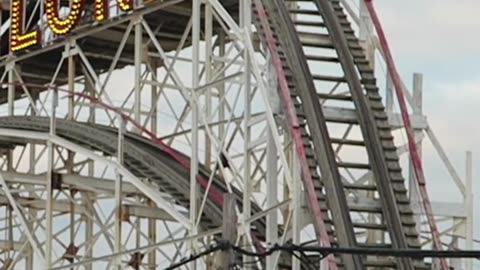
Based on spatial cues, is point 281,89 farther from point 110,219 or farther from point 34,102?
point 34,102

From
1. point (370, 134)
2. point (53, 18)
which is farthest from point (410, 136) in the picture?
point (53, 18)

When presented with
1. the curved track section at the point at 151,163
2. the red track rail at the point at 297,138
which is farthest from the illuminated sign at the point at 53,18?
the red track rail at the point at 297,138

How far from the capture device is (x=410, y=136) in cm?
1831

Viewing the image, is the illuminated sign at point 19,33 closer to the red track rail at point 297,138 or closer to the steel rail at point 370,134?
the steel rail at point 370,134

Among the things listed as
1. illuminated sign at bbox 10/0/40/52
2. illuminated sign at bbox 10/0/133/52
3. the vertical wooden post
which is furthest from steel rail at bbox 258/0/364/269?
illuminated sign at bbox 10/0/40/52

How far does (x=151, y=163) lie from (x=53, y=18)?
514 centimetres

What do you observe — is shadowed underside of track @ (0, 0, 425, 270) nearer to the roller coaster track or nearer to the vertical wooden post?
the roller coaster track

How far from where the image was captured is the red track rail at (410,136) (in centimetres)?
1791

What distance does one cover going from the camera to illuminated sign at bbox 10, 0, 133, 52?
24938 mm

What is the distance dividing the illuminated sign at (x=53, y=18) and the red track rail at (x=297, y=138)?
5.94m

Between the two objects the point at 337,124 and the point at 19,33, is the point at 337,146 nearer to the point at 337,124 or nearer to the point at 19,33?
the point at 337,124

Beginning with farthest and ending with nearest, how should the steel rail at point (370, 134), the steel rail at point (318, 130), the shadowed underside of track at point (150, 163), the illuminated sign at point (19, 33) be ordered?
the illuminated sign at point (19, 33) < the shadowed underside of track at point (150, 163) < the steel rail at point (370, 134) < the steel rail at point (318, 130)

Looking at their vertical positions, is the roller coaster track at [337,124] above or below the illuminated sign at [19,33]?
below

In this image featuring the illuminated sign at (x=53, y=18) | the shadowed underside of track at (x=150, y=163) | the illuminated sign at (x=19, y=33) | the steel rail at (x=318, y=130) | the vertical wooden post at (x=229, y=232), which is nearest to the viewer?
the vertical wooden post at (x=229, y=232)
